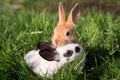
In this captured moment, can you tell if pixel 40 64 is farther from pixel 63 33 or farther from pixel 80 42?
pixel 80 42

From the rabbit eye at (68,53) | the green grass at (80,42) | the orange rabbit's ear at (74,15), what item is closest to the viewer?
the rabbit eye at (68,53)

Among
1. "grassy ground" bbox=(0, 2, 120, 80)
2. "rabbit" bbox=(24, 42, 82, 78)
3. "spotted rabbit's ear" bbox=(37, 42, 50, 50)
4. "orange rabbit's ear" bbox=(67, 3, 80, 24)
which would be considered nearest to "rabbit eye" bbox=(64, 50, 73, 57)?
"rabbit" bbox=(24, 42, 82, 78)

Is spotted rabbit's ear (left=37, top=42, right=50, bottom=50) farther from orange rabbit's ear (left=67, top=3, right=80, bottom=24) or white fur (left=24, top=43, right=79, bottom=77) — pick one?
orange rabbit's ear (left=67, top=3, right=80, bottom=24)

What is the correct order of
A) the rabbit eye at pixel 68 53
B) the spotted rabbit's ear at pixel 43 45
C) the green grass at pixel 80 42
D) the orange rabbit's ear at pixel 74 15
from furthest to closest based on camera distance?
the orange rabbit's ear at pixel 74 15, the green grass at pixel 80 42, the spotted rabbit's ear at pixel 43 45, the rabbit eye at pixel 68 53

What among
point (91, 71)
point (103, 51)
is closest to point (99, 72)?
point (91, 71)

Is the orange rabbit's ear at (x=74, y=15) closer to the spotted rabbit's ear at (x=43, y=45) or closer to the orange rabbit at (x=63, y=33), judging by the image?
the orange rabbit at (x=63, y=33)

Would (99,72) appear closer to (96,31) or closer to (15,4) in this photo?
(96,31)

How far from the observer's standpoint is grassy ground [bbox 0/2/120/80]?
482cm

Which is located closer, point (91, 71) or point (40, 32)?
point (91, 71)

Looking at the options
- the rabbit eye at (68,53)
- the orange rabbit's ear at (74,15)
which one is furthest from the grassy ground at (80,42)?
the orange rabbit's ear at (74,15)

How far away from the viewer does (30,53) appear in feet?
16.6

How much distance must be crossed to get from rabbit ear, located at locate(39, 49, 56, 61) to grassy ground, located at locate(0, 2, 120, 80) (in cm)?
19

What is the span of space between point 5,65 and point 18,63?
16 cm

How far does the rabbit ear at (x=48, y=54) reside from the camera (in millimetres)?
4617
